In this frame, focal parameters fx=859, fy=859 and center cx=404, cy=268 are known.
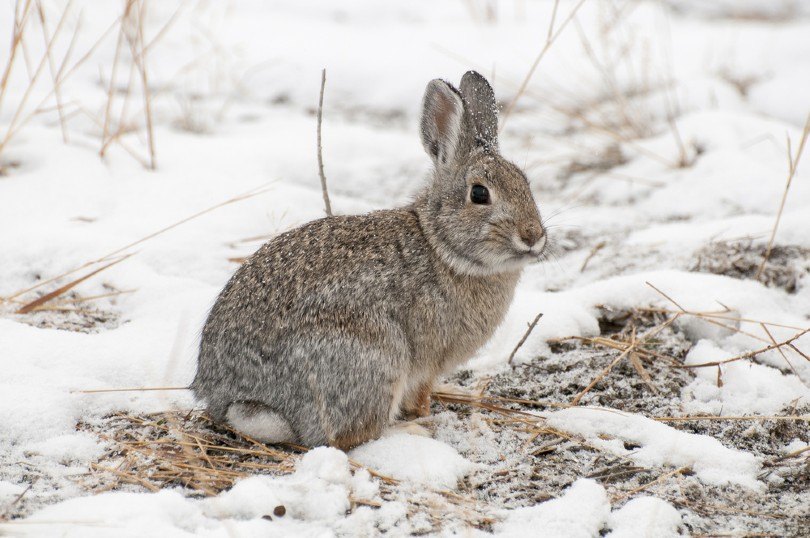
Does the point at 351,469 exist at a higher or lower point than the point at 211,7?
lower

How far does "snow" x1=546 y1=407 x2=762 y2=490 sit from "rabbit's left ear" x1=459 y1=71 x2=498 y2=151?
1.30 meters

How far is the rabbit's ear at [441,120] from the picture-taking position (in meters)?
3.86

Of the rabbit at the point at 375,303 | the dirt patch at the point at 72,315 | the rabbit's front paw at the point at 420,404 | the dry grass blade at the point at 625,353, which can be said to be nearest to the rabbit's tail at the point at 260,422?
the rabbit at the point at 375,303

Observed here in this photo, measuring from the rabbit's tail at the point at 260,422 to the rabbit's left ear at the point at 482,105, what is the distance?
5.15ft

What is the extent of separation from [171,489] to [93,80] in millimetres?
5385

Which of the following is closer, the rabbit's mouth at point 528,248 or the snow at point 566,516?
the snow at point 566,516

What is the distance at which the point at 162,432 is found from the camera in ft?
11.6

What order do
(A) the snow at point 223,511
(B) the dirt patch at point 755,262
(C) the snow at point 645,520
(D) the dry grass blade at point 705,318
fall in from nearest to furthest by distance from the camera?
(A) the snow at point 223,511
(C) the snow at point 645,520
(D) the dry grass blade at point 705,318
(B) the dirt patch at point 755,262

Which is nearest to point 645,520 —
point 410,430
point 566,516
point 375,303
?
point 566,516

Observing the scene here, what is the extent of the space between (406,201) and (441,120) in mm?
800

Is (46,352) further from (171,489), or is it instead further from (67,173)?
(67,173)

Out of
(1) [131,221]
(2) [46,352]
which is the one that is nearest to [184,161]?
(1) [131,221]

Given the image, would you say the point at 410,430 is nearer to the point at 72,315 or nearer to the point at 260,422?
the point at 260,422

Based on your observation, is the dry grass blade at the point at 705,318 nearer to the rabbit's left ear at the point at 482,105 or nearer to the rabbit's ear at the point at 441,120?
the rabbit's left ear at the point at 482,105
